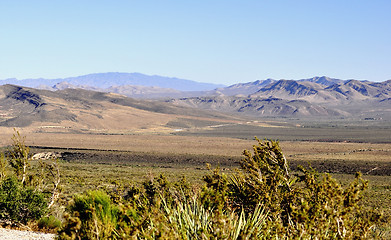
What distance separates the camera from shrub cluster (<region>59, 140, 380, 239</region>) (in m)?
5.61

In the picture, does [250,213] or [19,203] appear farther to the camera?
[19,203]

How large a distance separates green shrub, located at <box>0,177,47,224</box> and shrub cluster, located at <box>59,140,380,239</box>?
540cm

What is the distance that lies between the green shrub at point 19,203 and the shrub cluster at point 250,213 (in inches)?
213

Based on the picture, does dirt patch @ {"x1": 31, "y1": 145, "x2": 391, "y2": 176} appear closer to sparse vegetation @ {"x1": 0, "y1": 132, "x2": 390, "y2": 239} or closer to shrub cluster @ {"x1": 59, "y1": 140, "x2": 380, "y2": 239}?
sparse vegetation @ {"x1": 0, "y1": 132, "x2": 390, "y2": 239}

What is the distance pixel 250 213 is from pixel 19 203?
28.4 ft

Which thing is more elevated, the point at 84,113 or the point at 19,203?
the point at 84,113

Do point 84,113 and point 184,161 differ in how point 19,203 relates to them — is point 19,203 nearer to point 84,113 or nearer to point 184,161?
point 184,161

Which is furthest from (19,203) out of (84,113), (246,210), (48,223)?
(84,113)

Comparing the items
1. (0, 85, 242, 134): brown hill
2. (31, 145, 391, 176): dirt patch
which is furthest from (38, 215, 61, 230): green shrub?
(0, 85, 242, 134): brown hill

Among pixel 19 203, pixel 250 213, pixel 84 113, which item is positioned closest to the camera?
pixel 250 213

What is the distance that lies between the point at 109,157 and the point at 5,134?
126ft

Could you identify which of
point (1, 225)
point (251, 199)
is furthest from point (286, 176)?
point (1, 225)

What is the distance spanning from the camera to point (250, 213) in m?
7.50

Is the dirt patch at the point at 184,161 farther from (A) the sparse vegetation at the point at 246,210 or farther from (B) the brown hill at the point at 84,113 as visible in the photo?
(A) the sparse vegetation at the point at 246,210
